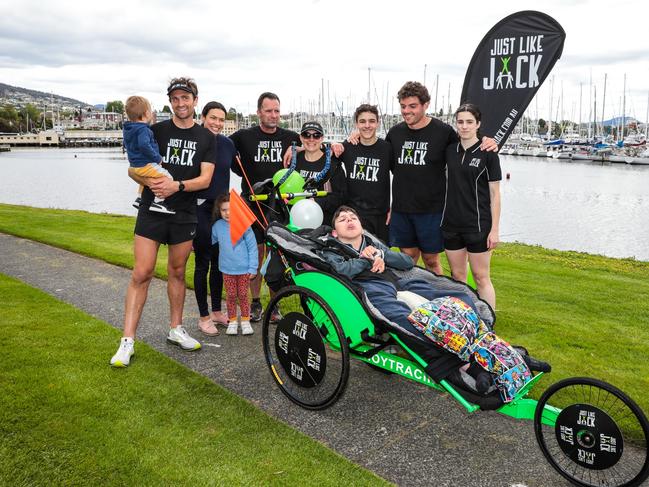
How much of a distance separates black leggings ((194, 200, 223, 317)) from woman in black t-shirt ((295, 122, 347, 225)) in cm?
96

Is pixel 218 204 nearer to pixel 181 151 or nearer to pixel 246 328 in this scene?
pixel 181 151

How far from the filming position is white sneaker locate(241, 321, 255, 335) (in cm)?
486

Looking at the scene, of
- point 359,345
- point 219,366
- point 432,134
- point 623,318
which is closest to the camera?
point 359,345

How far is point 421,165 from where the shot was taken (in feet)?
14.7

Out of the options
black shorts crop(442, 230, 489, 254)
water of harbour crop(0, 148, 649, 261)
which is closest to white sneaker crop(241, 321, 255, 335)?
black shorts crop(442, 230, 489, 254)

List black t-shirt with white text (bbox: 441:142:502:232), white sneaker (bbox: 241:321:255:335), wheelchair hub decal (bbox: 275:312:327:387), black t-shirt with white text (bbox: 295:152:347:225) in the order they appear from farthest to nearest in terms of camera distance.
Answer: white sneaker (bbox: 241:321:255:335), black t-shirt with white text (bbox: 295:152:347:225), black t-shirt with white text (bbox: 441:142:502:232), wheelchair hub decal (bbox: 275:312:327:387)

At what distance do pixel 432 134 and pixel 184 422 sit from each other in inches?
117

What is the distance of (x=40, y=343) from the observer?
173 inches

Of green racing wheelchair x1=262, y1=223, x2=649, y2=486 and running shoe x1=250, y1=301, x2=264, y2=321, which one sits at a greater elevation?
green racing wheelchair x1=262, y1=223, x2=649, y2=486

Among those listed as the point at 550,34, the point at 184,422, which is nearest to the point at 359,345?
the point at 184,422

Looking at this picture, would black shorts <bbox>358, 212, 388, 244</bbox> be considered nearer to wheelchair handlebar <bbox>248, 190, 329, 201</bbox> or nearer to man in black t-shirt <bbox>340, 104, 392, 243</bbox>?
man in black t-shirt <bbox>340, 104, 392, 243</bbox>

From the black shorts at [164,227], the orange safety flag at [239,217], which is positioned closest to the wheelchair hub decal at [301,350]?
the orange safety flag at [239,217]

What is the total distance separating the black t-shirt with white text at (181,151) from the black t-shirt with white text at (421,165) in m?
1.61

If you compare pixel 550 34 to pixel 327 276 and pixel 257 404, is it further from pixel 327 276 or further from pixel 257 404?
pixel 257 404
